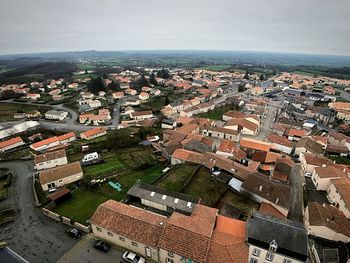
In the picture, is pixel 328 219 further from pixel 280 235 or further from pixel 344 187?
pixel 280 235

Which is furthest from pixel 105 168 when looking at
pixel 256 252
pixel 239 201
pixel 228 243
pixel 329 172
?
pixel 329 172

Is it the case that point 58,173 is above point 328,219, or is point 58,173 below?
below

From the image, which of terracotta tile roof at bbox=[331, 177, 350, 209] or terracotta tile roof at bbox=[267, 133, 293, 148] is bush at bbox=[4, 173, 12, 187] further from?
terracotta tile roof at bbox=[267, 133, 293, 148]

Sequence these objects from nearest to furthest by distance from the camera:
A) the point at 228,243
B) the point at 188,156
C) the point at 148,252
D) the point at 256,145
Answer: the point at 228,243 < the point at 148,252 < the point at 188,156 < the point at 256,145

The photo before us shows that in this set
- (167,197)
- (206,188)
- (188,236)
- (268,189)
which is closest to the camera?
(188,236)

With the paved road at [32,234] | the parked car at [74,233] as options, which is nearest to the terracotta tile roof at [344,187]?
the parked car at [74,233]

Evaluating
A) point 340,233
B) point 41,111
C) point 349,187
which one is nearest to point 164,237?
point 340,233
